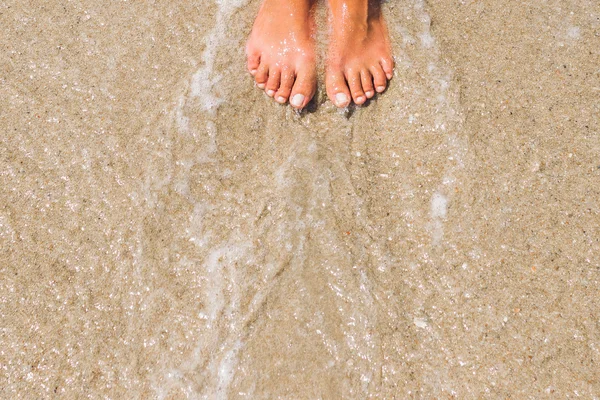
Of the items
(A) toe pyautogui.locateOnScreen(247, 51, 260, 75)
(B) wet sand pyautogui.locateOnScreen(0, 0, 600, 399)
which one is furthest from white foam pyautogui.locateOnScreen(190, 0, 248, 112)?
(A) toe pyautogui.locateOnScreen(247, 51, 260, 75)

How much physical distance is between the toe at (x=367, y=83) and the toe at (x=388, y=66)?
80 millimetres

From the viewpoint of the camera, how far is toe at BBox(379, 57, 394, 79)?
84.6 inches

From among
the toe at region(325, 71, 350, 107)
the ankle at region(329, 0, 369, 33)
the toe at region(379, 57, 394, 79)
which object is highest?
the ankle at region(329, 0, 369, 33)

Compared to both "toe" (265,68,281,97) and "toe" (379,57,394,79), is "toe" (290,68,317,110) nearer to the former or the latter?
"toe" (265,68,281,97)

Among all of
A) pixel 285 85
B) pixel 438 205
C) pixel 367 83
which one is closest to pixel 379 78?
pixel 367 83

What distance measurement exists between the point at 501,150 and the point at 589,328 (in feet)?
2.44

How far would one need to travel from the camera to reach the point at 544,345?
5.28 feet

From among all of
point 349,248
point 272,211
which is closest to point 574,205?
point 349,248

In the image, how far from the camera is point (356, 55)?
2.18 m

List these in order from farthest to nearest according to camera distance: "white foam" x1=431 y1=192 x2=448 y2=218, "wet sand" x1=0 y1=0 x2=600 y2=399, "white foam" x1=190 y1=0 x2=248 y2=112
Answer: "white foam" x1=190 y1=0 x2=248 y2=112 → "white foam" x1=431 y1=192 x2=448 y2=218 → "wet sand" x1=0 y1=0 x2=600 y2=399

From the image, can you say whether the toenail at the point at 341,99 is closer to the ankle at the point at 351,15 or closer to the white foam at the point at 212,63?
the ankle at the point at 351,15

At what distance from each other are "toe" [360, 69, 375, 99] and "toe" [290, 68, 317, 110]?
222 millimetres

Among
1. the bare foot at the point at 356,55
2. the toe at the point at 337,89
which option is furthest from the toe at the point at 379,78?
the toe at the point at 337,89

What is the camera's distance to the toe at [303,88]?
6.93ft
